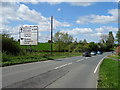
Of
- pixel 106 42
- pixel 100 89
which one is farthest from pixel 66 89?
pixel 106 42

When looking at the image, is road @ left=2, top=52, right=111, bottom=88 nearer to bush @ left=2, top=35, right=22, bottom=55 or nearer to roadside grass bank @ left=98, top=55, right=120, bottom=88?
roadside grass bank @ left=98, top=55, right=120, bottom=88

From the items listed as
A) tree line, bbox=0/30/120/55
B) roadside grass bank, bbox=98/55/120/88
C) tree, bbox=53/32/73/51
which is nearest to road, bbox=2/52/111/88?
roadside grass bank, bbox=98/55/120/88

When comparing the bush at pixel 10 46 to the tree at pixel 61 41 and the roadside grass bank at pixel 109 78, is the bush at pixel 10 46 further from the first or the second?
the tree at pixel 61 41

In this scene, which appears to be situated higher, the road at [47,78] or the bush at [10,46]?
the bush at [10,46]

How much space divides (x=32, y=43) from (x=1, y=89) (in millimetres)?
26967

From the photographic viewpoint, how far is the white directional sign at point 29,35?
33.9m

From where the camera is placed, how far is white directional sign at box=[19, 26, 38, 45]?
33891 mm

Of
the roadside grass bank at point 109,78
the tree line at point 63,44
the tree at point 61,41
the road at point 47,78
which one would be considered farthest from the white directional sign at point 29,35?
the tree at point 61,41

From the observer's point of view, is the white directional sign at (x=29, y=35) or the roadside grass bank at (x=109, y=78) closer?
the roadside grass bank at (x=109, y=78)

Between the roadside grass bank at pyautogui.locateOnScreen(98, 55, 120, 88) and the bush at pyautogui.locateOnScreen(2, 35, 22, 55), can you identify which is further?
the bush at pyautogui.locateOnScreen(2, 35, 22, 55)

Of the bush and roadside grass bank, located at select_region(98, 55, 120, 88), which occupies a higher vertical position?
the bush

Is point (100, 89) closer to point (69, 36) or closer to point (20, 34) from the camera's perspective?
point (20, 34)

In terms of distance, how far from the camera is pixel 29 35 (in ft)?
112

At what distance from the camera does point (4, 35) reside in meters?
33.7
